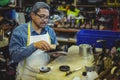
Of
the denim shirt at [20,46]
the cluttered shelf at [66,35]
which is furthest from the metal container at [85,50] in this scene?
the cluttered shelf at [66,35]

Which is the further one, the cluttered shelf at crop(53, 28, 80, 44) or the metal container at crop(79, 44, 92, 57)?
the cluttered shelf at crop(53, 28, 80, 44)

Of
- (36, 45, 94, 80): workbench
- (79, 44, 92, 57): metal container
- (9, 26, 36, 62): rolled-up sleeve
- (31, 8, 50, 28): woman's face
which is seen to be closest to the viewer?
(36, 45, 94, 80): workbench

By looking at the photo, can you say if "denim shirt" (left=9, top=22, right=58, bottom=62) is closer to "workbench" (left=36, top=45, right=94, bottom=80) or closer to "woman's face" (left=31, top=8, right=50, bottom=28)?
"woman's face" (left=31, top=8, right=50, bottom=28)

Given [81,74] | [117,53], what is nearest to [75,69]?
[81,74]

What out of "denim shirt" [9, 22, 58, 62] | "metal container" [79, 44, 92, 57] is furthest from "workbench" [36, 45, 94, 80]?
"denim shirt" [9, 22, 58, 62]

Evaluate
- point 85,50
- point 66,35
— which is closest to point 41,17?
Result: point 85,50

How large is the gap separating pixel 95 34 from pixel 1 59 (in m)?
1.66

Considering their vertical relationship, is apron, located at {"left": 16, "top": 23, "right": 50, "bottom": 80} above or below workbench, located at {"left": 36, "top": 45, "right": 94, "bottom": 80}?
below

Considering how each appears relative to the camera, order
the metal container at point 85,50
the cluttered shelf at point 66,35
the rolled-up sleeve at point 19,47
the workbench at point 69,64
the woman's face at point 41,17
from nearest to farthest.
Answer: the workbench at point 69,64
the metal container at point 85,50
the rolled-up sleeve at point 19,47
the woman's face at point 41,17
the cluttered shelf at point 66,35

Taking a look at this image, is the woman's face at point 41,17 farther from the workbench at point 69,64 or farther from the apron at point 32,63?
the workbench at point 69,64

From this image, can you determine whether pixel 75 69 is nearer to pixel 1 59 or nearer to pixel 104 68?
pixel 104 68

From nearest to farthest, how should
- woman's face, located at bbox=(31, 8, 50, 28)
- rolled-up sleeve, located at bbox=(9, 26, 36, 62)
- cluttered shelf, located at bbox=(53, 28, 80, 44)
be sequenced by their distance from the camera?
rolled-up sleeve, located at bbox=(9, 26, 36, 62)
woman's face, located at bbox=(31, 8, 50, 28)
cluttered shelf, located at bbox=(53, 28, 80, 44)

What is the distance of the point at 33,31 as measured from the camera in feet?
8.02

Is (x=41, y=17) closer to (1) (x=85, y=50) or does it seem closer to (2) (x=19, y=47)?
(2) (x=19, y=47)
